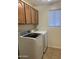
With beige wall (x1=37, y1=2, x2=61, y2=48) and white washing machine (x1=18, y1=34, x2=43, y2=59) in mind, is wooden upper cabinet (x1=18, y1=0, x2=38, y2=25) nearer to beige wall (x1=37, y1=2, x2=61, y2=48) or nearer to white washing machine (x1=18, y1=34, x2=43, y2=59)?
white washing machine (x1=18, y1=34, x2=43, y2=59)

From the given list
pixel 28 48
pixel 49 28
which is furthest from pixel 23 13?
pixel 49 28

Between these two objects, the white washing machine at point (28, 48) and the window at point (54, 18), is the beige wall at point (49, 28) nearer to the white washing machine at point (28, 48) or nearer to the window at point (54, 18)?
the window at point (54, 18)

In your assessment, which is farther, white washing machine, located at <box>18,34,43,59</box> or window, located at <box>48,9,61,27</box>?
window, located at <box>48,9,61,27</box>

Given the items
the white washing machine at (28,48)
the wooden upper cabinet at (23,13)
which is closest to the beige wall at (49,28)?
the wooden upper cabinet at (23,13)

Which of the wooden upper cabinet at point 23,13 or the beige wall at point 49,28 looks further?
the beige wall at point 49,28

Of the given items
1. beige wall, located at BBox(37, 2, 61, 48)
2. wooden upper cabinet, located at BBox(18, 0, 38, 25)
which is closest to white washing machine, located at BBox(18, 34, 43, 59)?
wooden upper cabinet, located at BBox(18, 0, 38, 25)

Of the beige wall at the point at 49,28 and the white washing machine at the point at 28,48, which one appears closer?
the white washing machine at the point at 28,48

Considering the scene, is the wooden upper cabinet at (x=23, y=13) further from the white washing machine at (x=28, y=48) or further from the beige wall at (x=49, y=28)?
the beige wall at (x=49, y=28)

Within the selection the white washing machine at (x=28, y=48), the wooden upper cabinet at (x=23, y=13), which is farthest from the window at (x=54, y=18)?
the white washing machine at (x=28, y=48)

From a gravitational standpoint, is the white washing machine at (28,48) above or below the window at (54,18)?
below
